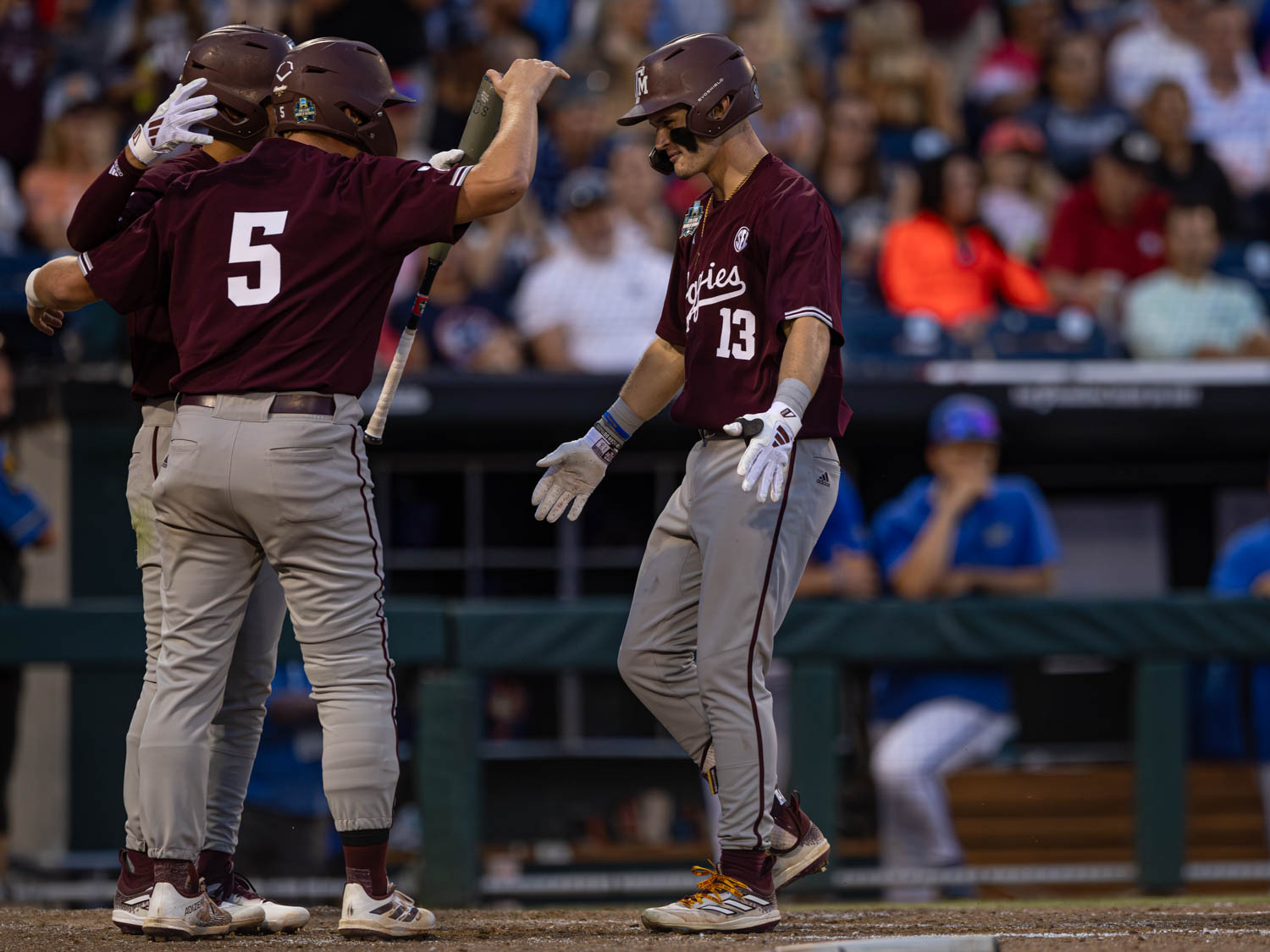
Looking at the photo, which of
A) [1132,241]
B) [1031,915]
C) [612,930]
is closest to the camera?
[612,930]

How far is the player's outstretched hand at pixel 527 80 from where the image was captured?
3508 millimetres

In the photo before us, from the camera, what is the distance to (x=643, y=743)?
6.97m

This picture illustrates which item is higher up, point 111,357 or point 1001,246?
point 1001,246

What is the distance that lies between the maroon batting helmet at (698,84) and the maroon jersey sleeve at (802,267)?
26 centimetres

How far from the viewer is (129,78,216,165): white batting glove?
3.43 metres

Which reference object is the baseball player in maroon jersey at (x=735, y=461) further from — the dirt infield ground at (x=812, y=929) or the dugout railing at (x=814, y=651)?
the dugout railing at (x=814, y=651)

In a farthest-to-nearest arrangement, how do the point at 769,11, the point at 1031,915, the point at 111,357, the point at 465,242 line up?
the point at 769,11 → the point at 465,242 → the point at 111,357 → the point at 1031,915

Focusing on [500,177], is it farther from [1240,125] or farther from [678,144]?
[1240,125]

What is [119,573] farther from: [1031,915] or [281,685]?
[1031,915]

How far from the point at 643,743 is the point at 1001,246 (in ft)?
10.2

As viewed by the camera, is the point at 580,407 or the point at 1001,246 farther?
the point at 1001,246

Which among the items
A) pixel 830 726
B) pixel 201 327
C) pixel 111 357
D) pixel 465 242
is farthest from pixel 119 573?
pixel 201 327

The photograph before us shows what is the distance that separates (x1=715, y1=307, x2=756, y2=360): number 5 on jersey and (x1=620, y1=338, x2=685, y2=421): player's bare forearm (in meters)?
0.29

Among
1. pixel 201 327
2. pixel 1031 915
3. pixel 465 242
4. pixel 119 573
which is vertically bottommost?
pixel 1031 915
